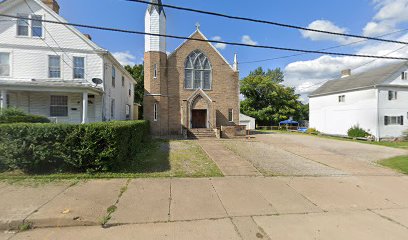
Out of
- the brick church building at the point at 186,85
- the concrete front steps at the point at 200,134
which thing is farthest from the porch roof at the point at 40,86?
the concrete front steps at the point at 200,134

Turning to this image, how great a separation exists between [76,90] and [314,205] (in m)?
13.0

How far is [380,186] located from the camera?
6.49m

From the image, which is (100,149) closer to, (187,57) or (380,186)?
(380,186)

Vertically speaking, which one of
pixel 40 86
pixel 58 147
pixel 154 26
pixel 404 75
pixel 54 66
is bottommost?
pixel 58 147

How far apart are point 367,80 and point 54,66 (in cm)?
2991

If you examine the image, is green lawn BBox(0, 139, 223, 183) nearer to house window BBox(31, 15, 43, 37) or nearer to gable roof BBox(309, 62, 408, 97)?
house window BBox(31, 15, 43, 37)

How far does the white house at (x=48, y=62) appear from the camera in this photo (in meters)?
13.2

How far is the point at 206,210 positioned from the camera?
14.7ft

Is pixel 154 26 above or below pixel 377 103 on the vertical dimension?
above

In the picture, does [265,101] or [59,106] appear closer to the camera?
[59,106]

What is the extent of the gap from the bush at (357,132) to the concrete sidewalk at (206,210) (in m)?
19.7

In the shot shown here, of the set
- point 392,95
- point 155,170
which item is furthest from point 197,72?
point 392,95

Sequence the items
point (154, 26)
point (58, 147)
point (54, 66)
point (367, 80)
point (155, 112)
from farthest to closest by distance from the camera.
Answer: point (367, 80)
point (155, 112)
point (154, 26)
point (54, 66)
point (58, 147)

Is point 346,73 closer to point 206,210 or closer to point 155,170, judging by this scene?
point 155,170
